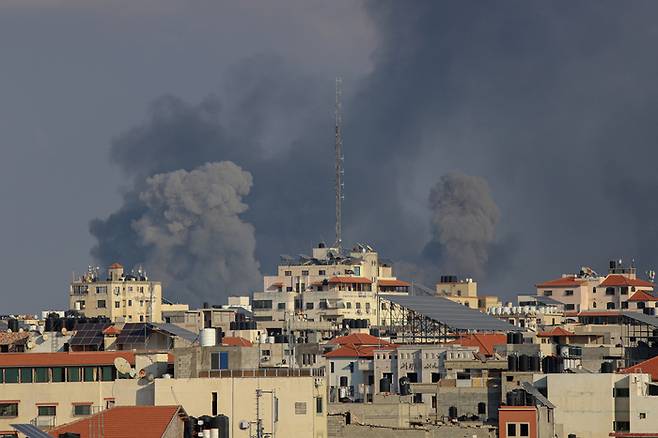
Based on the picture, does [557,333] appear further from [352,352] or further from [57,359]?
[57,359]

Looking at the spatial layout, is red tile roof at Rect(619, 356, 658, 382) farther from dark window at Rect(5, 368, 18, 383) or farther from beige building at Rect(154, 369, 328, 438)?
beige building at Rect(154, 369, 328, 438)

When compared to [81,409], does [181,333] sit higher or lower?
higher

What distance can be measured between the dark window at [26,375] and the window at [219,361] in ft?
28.5

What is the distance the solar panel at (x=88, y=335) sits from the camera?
116562 mm

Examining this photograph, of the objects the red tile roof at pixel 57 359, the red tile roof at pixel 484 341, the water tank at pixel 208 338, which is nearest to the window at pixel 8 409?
the red tile roof at pixel 57 359

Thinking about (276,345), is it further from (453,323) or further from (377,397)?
(453,323)

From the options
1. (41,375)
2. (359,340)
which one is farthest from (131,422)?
(359,340)

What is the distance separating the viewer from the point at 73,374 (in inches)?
3632

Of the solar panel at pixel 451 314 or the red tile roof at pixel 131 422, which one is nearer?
the red tile roof at pixel 131 422

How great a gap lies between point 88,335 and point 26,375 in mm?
29381

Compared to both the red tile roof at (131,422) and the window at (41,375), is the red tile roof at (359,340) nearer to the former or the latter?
the window at (41,375)

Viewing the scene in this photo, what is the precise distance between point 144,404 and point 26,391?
7870 mm

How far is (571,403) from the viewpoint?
371ft

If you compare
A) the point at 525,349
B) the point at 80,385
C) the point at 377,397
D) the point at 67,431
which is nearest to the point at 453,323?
the point at 525,349
